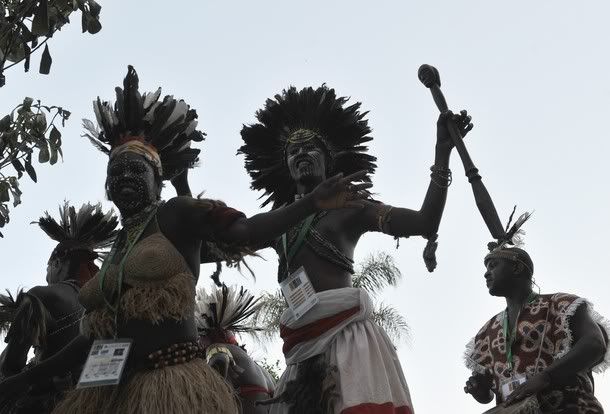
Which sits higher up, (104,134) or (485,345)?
(104,134)

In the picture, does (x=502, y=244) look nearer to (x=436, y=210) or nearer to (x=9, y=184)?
(x=436, y=210)

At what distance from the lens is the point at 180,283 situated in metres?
4.11

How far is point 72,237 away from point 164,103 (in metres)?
1.51

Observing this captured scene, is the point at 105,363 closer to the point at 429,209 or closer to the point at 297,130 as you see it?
the point at 429,209

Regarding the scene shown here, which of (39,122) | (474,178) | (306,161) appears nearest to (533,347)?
(474,178)

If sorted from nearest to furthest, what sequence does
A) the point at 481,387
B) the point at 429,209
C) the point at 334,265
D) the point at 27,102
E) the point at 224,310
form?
the point at 429,209
the point at 334,265
the point at 27,102
the point at 481,387
the point at 224,310

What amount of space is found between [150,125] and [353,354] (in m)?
1.56

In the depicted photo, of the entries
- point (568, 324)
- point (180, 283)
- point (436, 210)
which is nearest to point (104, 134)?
point (180, 283)

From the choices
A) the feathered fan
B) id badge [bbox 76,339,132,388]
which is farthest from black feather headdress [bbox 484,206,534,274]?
id badge [bbox 76,339,132,388]

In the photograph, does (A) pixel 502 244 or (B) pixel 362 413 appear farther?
(A) pixel 502 244

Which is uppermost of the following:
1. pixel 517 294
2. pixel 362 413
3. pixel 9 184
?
pixel 9 184

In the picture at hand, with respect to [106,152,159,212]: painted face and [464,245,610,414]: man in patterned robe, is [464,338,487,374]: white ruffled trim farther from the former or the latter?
[106,152,159,212]: painted face

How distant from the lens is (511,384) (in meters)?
5.10

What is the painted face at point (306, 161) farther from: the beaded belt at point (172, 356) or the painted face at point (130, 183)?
the beaded belt at point (172, 356)
